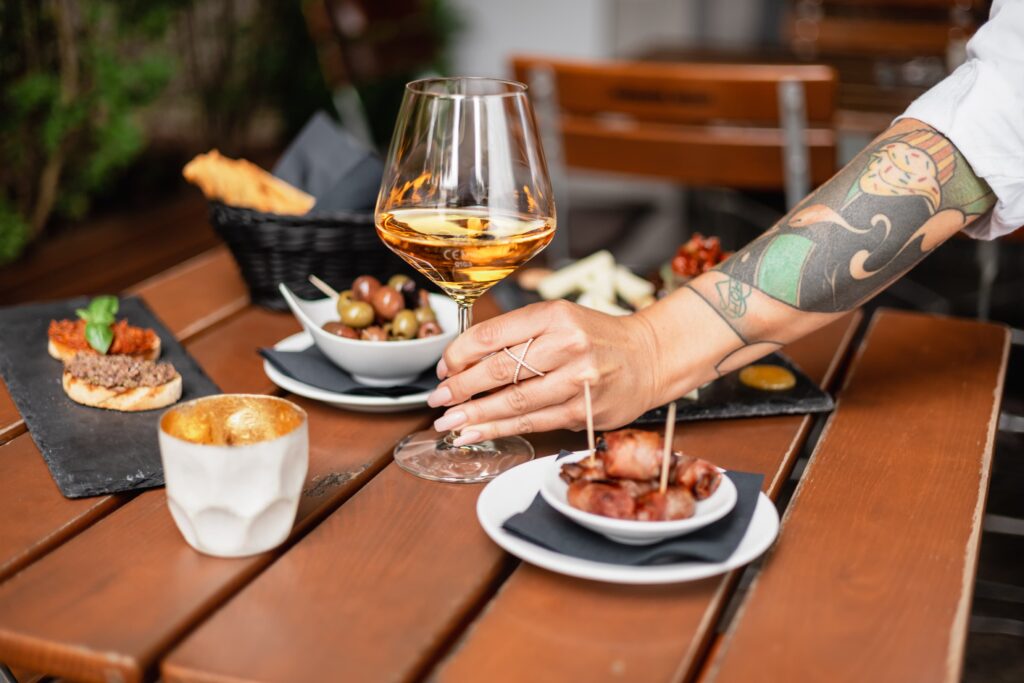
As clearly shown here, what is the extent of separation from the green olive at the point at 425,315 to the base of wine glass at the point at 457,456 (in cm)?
16

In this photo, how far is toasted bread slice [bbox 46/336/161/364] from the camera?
1265 millimetres

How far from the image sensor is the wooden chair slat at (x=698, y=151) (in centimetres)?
266

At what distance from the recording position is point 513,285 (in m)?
1.56

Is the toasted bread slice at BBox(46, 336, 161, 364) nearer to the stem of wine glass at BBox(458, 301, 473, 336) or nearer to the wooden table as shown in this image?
the wooden table

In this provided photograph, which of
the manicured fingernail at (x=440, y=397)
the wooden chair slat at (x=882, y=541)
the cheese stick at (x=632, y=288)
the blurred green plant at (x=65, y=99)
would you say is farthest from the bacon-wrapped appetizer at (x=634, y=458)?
the blurred green plant at (x=65, y=99)

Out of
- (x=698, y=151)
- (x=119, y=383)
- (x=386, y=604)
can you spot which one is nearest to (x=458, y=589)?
(x=386, y=604)

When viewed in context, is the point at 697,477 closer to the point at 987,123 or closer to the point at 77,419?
the point at 987,123

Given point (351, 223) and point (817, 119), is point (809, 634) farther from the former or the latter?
point (817, 119)

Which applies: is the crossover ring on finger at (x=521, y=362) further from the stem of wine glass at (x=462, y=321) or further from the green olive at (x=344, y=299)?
the green olive at (x=344, y=299)

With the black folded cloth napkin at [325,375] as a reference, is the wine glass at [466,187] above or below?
above

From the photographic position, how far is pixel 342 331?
1211 millimetres

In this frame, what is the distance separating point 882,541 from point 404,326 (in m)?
0.55

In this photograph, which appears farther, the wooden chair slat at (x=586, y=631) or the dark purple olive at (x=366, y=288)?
the dark purple olive at (x=366, y=288)

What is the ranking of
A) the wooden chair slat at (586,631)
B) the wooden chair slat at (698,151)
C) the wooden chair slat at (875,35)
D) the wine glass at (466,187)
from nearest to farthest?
1. the wooden chair slat at (586,631)
2. the wine glass at (466,187)
3. the wooden chair slat at (698,151)
4. the wooden chair slat at (875,35)
